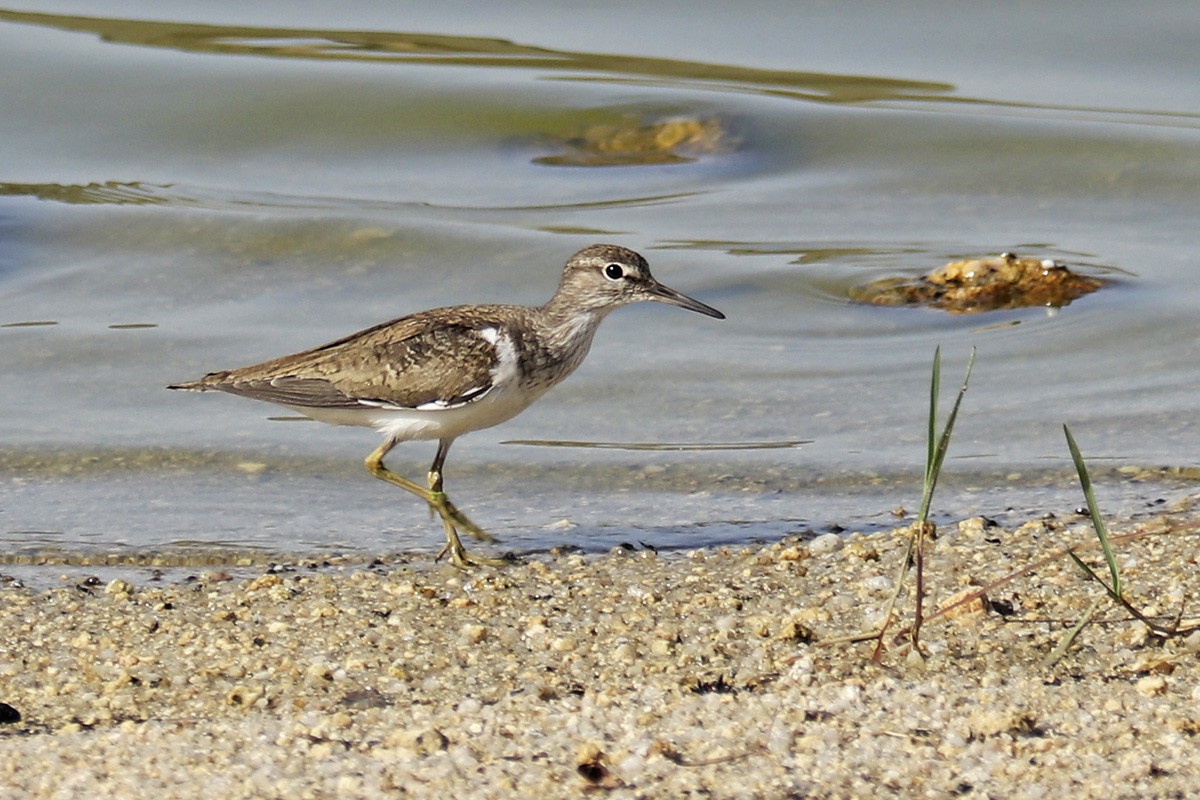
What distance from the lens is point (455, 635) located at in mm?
5402

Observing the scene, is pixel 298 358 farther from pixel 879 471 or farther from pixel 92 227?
pixel 92 227

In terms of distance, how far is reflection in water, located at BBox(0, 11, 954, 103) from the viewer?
46.0 ft

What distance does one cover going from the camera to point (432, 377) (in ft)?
21.6

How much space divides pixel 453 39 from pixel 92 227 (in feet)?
15.7

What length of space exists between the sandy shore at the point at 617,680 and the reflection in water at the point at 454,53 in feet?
27.1

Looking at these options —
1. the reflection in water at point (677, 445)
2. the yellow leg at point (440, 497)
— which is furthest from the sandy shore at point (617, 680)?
the reflection in water at point (677, 445)

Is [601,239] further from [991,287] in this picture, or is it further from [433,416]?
[433,416]

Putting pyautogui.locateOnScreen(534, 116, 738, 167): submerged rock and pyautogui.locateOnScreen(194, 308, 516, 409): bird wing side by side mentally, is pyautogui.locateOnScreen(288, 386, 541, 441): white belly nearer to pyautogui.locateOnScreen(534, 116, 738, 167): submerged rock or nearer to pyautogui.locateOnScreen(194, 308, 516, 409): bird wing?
pyautogui.locateOnScreen(194, 308, 516, 409): bird wing

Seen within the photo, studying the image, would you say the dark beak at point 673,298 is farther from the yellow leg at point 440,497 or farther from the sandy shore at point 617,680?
the sandy shore at point 617,680

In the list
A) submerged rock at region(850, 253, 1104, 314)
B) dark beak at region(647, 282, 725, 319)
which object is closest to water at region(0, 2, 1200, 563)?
submerged rock at region(850, 253, 1104, 314)

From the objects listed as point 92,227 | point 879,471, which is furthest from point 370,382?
point 92,227

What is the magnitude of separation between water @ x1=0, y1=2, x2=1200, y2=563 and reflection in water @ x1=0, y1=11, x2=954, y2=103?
0.04 meters

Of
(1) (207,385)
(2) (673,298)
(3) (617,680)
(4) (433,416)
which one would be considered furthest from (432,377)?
(3) (617,680)

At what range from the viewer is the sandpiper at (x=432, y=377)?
6598 millimetres
